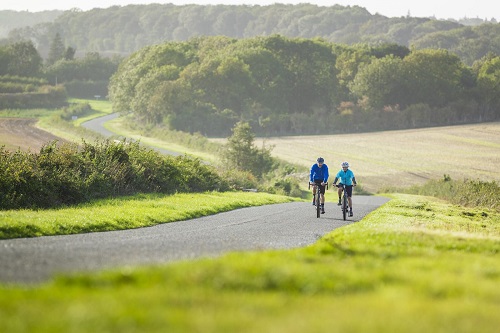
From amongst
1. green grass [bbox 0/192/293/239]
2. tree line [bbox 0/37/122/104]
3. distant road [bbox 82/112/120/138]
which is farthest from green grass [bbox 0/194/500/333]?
tree line [bbox 0/37/122/104]

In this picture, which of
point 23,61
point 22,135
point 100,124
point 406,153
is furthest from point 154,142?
point 23,61

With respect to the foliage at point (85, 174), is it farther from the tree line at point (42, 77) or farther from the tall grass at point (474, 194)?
the tree line at point (42, 77)

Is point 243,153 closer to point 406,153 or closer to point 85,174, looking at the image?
point 85,174

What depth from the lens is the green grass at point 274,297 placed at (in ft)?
27.6

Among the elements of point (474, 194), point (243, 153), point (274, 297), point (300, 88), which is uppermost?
point (300, 88)

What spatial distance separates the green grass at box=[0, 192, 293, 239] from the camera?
21828 mm

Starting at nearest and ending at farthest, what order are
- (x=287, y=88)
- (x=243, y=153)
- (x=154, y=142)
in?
(x=243, y=153), (x=154, y=142), (x=287, y=88)

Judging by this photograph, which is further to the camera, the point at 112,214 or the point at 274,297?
the point at 112,214

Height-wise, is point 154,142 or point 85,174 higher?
point 85,174

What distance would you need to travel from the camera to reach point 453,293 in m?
11.0

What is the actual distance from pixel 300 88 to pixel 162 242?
127 metres

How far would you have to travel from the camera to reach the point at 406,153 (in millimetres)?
107812

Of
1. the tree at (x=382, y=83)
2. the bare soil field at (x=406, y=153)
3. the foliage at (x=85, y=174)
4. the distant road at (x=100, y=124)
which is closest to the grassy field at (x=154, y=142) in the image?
the distant road at (x=100, y=124)

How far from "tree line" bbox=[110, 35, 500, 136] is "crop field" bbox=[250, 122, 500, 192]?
25.4ft
